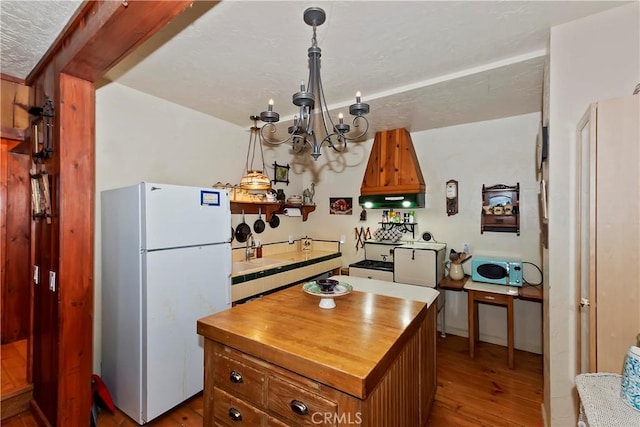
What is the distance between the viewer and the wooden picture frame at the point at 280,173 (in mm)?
4043

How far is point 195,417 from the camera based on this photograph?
6.77 ft

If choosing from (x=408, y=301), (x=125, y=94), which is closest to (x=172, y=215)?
(x=125, y=94)

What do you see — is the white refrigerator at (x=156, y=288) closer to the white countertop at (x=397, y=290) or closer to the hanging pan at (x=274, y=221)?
the white countertop at (x=397, y=290)

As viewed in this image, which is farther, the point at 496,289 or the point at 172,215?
the point at 496,289

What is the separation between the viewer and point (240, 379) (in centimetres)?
132

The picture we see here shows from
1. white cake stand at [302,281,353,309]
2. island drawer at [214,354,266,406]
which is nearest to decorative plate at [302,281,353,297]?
white cake stand at [302,281,353,309]

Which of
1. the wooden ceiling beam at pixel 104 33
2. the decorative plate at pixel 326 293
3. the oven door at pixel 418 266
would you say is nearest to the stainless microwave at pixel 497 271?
the oven door at pixel 418 266

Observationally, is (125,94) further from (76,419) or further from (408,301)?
Answer: (408,301)

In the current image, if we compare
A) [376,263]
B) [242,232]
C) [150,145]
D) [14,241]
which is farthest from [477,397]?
[14,241]

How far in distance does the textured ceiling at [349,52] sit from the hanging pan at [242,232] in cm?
140

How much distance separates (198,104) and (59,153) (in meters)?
1.41

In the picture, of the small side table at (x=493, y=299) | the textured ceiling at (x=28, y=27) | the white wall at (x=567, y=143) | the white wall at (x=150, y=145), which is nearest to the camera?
the textured ceiling at (x=28, y=27)

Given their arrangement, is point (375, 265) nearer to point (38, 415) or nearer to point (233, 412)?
point (233, 412)

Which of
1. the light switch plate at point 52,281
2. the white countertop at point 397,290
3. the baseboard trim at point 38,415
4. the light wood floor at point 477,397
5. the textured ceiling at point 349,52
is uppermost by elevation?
the textured ceiling at point 349,52
